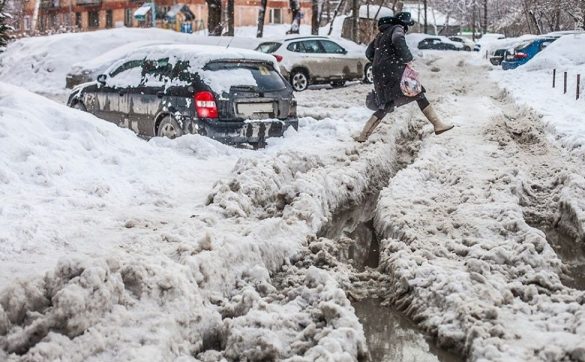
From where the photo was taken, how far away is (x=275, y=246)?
545 cm

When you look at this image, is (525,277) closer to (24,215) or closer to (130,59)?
(24,215)

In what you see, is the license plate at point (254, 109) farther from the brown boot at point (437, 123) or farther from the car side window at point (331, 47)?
the car side window at point (331, 47)

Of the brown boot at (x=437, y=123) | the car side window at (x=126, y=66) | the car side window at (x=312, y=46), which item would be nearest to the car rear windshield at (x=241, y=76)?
the car side window at (x=126, y=66)

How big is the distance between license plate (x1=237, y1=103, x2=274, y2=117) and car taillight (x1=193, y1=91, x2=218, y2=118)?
0.35 metres

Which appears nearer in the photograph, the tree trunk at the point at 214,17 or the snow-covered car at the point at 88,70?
the snow-covered car at the point at 88,70

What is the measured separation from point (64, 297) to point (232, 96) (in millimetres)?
6007

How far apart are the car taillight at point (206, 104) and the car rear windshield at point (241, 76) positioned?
13 centimetres

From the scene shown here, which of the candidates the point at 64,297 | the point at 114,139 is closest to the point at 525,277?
the point at 64,297

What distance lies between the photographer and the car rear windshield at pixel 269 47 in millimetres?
20875

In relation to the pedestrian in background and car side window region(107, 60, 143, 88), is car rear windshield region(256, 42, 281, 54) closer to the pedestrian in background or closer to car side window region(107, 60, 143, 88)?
car side window region(107, 60, 143, 88)

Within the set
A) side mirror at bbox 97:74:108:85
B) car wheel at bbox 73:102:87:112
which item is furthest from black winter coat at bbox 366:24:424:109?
car wheel at bbox 73:102:87:112

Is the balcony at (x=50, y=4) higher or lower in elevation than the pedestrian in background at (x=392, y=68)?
higher

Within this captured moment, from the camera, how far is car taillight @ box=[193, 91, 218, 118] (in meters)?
9.28

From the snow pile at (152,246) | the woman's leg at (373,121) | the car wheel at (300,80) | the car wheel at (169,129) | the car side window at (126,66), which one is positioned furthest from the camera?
the car wheel at (300,80)
